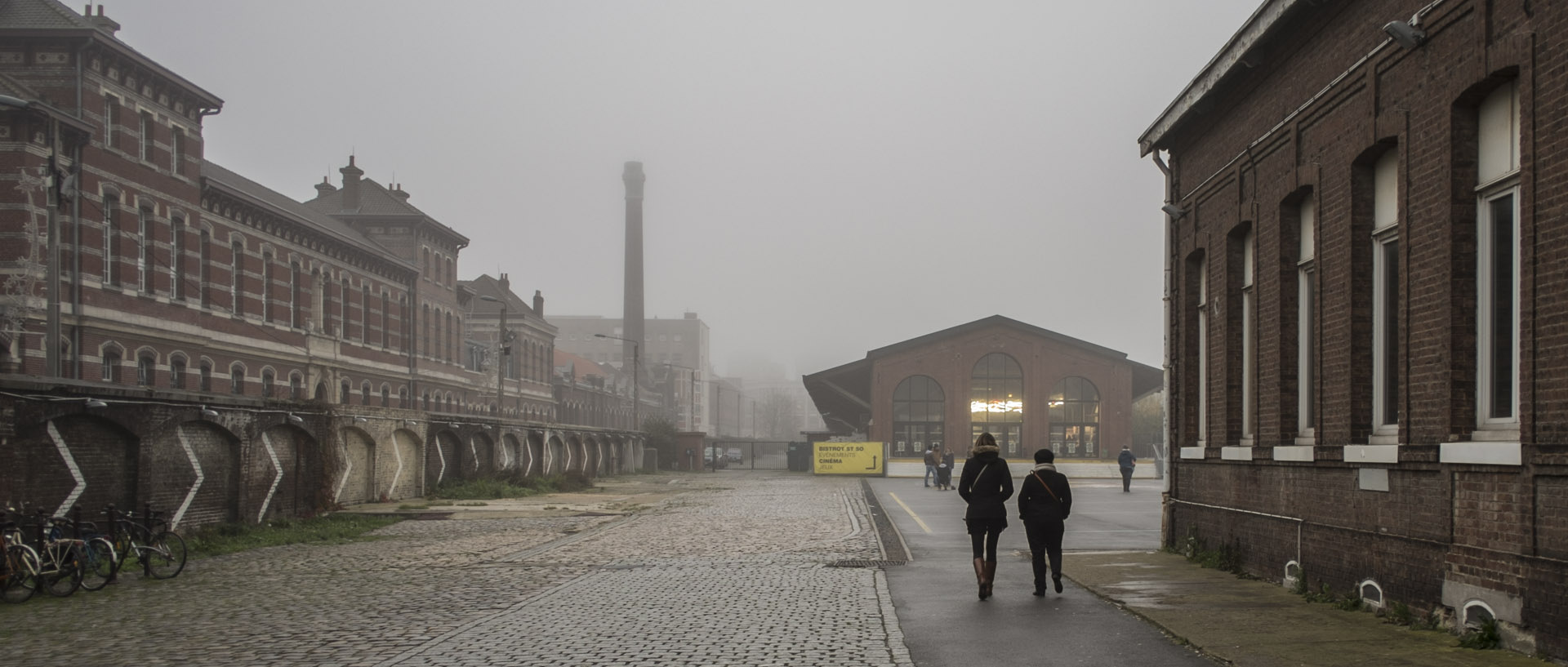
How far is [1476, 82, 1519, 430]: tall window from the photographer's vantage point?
28.5ft

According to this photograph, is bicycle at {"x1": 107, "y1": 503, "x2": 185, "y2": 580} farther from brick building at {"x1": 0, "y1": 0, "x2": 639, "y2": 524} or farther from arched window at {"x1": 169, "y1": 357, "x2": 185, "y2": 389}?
arched window at {"x1": 169, "y1": 357, "x2": 185, "y2": 389}

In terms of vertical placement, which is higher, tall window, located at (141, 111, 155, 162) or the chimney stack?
the chimney stack

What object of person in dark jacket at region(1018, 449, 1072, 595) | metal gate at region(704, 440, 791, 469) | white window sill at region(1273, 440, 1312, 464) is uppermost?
white window sill at region(1273, 440, 1312, 464)

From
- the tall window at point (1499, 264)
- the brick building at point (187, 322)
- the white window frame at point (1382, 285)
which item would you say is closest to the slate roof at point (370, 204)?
the brick building at point (187, 322)

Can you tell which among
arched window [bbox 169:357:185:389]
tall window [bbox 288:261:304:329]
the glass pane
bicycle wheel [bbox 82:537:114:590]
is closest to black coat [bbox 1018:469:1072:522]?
the glass pane

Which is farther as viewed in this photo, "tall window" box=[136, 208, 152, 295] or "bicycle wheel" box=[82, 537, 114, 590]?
"tall window" box=[136, 208, 152, 295]

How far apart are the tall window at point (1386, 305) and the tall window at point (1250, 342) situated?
297cm

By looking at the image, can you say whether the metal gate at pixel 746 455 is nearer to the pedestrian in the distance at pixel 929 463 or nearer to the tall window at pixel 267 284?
the pedestrian in the distance at pixel 929 463

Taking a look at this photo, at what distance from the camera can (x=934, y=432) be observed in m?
69.2

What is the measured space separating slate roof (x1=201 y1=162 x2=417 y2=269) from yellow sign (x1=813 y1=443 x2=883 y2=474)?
72.4 feet

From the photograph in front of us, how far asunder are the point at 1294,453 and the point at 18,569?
12.8 meters

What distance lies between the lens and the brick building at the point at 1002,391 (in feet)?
225

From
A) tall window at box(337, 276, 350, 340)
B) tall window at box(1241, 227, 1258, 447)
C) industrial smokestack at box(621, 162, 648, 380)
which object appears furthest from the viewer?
industrial smokestack at box(621, 162, 648, 380)

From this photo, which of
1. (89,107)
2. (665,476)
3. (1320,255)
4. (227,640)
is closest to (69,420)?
(227,640)
